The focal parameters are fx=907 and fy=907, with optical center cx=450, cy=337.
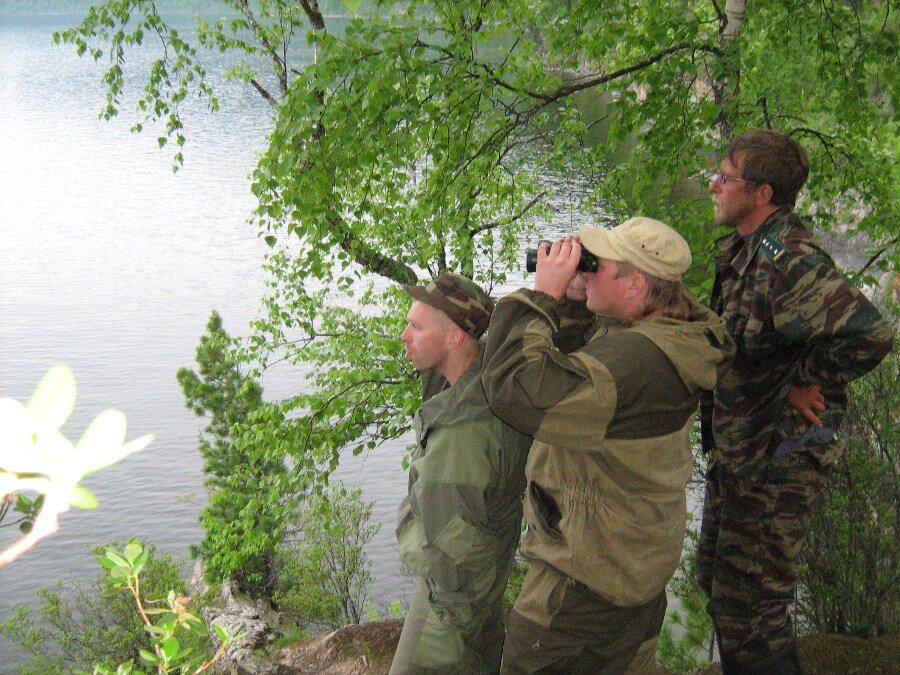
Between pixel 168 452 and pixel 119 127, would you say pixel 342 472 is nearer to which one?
pixel 168 452

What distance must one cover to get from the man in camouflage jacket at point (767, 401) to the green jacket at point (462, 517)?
94 centimetres

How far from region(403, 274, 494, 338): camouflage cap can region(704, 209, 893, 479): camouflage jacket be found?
3.19 ft

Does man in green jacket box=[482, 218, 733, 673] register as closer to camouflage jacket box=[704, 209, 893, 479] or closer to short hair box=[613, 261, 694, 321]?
short hair box=[613, 261, 694, 321]

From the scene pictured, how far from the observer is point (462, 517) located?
2527 millimetres

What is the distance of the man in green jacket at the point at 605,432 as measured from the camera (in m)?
2.20

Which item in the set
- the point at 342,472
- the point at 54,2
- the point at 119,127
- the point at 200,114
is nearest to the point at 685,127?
the point at 342,472

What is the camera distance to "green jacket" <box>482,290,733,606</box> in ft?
7.14

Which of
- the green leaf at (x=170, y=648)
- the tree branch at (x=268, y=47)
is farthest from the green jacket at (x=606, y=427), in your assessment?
the tree branch at (x=268, y=47)

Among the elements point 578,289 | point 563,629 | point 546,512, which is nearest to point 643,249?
point 578,289

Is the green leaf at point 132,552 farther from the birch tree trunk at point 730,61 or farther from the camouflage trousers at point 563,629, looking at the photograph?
the birch tree trunk at point 730,61

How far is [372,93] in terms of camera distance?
372 centimetres

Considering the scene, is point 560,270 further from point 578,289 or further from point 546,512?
point 546,512

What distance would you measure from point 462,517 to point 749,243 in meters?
1.41

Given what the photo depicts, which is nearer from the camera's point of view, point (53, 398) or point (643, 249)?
point (53, 398)
